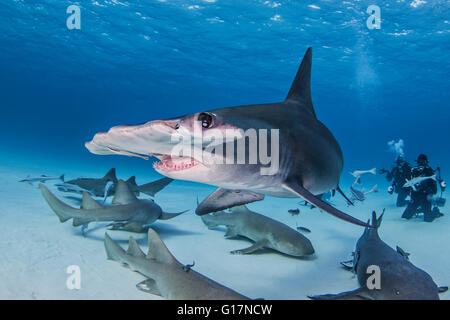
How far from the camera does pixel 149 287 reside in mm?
2895

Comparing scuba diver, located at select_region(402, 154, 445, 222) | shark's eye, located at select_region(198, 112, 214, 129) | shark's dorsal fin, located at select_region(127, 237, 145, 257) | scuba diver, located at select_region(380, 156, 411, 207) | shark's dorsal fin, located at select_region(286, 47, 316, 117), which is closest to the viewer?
shark's eye, located at select_region(198, 112, 214, 129)

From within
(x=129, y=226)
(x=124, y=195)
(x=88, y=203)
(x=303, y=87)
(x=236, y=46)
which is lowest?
(x=129, y=226)

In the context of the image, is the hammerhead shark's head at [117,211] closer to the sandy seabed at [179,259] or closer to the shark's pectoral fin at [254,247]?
the sandy seabed at [179,259]

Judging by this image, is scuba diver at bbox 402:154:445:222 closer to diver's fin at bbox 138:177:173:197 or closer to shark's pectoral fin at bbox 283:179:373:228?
shark's pectoral fin at bbox 283:179:373:228

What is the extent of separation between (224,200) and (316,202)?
139cm

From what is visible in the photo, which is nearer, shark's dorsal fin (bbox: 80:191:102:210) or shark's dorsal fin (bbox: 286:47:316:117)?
shark's dorsal fin (bbox: 286:47:316:117)

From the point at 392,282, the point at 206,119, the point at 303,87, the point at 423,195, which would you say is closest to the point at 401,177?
the point at 423,195

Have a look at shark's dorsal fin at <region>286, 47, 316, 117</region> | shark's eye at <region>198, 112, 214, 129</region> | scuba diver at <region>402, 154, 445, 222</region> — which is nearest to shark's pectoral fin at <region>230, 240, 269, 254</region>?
shark's dorsal fin at <region>286, 47, 316, 117</region>

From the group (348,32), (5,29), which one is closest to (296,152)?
(348,32)

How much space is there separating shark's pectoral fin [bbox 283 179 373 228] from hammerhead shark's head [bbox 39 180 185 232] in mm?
3322

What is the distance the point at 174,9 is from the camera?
2338cm

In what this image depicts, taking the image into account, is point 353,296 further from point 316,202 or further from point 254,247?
point 254,247

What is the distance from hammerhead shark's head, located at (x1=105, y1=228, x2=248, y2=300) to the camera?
230 cm
